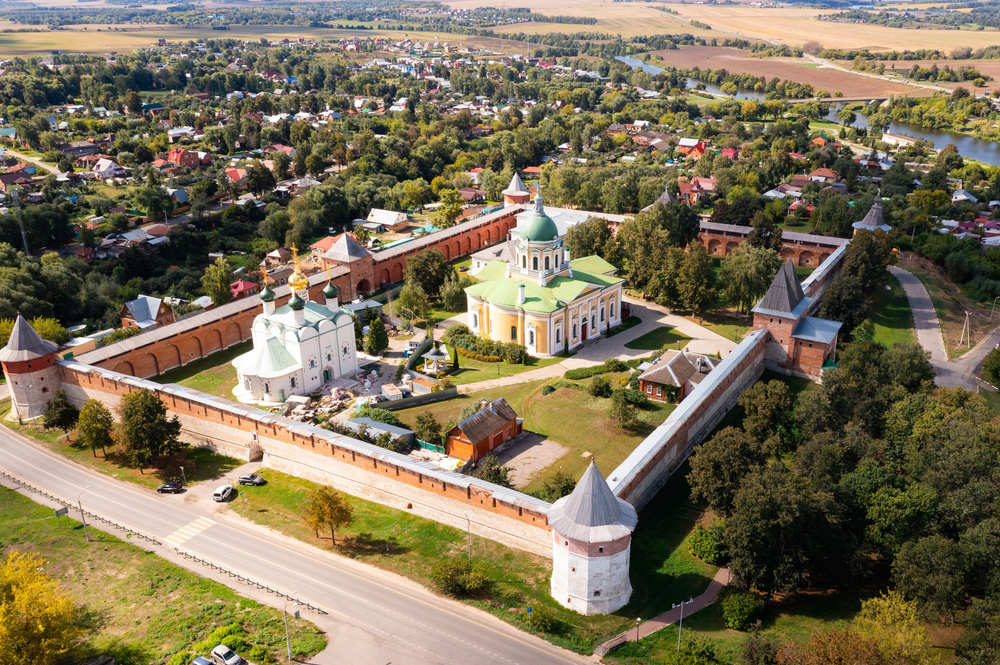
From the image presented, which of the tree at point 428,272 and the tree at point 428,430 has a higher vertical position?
the tree at point 428,272

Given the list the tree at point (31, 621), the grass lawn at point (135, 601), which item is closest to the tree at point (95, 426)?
the grass lawn at point (135, 601)

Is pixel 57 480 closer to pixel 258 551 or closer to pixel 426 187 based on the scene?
pixel 258 551

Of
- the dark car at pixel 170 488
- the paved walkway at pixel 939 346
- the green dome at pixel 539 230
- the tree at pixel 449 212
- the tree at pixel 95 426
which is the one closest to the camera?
the dark car at pixel 170 488

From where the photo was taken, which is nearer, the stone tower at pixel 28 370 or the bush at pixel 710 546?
the bush at pixel 710 546

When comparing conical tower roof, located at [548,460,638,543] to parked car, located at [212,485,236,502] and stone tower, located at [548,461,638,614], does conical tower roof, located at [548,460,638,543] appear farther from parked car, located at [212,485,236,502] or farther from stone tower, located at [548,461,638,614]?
parked car, located at [212,485,236,502]

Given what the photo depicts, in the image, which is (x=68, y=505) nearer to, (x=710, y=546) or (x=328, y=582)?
(x=328, y=582)

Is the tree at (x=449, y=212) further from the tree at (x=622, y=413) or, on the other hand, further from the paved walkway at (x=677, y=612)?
the paved walkway at (x=677, y=612)
